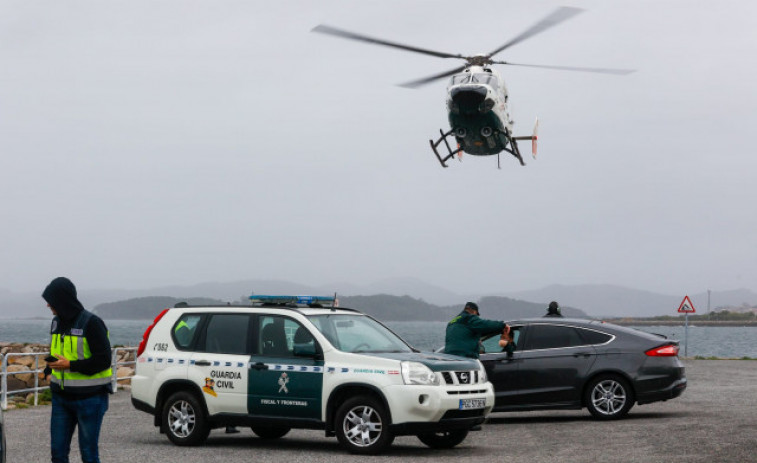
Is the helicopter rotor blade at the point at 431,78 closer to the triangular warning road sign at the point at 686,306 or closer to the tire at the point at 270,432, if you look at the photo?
the triangular warning road sign at the point at 686,306

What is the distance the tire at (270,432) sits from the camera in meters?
14.3

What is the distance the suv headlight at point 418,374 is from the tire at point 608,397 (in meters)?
4.80

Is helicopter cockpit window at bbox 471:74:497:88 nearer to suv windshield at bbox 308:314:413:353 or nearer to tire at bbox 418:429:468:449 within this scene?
suv windshield at bbox 308:314:413:353

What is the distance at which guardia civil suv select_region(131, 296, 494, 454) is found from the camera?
1220cm

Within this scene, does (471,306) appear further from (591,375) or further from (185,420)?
(185,420)

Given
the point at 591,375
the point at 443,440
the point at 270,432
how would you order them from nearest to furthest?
the point at 443,440 < the point at 270,432 < the point at 591,375

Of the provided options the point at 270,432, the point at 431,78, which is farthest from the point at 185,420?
the point at 431,78

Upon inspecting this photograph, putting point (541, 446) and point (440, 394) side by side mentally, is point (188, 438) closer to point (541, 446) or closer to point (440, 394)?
point (440, 394)

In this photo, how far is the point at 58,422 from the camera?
866 cm

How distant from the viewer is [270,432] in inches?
565

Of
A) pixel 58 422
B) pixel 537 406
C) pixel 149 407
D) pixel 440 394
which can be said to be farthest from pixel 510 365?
pixel 58 422

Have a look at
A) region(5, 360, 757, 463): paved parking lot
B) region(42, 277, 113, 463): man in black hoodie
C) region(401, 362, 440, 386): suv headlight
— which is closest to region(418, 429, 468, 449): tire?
region(5, 360, 757, 463): paved parking lot

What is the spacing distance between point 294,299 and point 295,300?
3 centimetres

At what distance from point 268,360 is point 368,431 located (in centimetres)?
164
